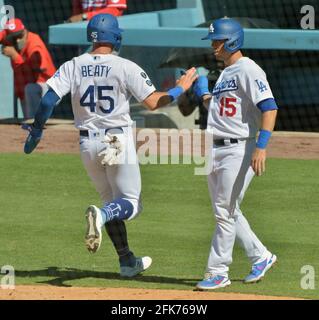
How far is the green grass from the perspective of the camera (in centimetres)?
821

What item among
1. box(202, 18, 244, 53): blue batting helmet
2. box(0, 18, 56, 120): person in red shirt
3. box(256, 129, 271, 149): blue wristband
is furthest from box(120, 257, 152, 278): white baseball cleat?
box(0, 18, 56, 120): person in red shirt

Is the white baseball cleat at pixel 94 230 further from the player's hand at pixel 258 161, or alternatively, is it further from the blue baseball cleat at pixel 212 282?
the player's hand at pixel 258 161

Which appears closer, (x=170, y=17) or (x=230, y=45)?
(x=230, y=45)

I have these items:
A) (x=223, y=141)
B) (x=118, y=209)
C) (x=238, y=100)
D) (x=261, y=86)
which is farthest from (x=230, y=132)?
(x=118, y=209)

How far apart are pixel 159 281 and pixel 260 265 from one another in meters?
0.72

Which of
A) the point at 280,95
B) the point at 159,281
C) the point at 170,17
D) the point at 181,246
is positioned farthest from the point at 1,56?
→ the point at 159,281

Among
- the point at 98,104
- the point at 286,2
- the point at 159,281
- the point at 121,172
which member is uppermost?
the point at 286,2

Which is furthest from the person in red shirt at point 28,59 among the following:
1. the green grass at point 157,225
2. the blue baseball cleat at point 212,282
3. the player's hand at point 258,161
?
the player's hand at point 258,161

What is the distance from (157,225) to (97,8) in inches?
255

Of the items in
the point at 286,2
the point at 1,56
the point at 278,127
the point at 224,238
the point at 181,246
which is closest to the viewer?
the point at 224,238

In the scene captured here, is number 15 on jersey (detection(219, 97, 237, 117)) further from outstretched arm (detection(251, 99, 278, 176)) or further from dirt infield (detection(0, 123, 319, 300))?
dirt infield (detection(0, 123, 319, 300))

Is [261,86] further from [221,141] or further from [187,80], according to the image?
[187,80]

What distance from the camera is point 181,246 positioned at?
30.4 ft

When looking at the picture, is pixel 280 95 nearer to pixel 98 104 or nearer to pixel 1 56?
pixel 1 56
